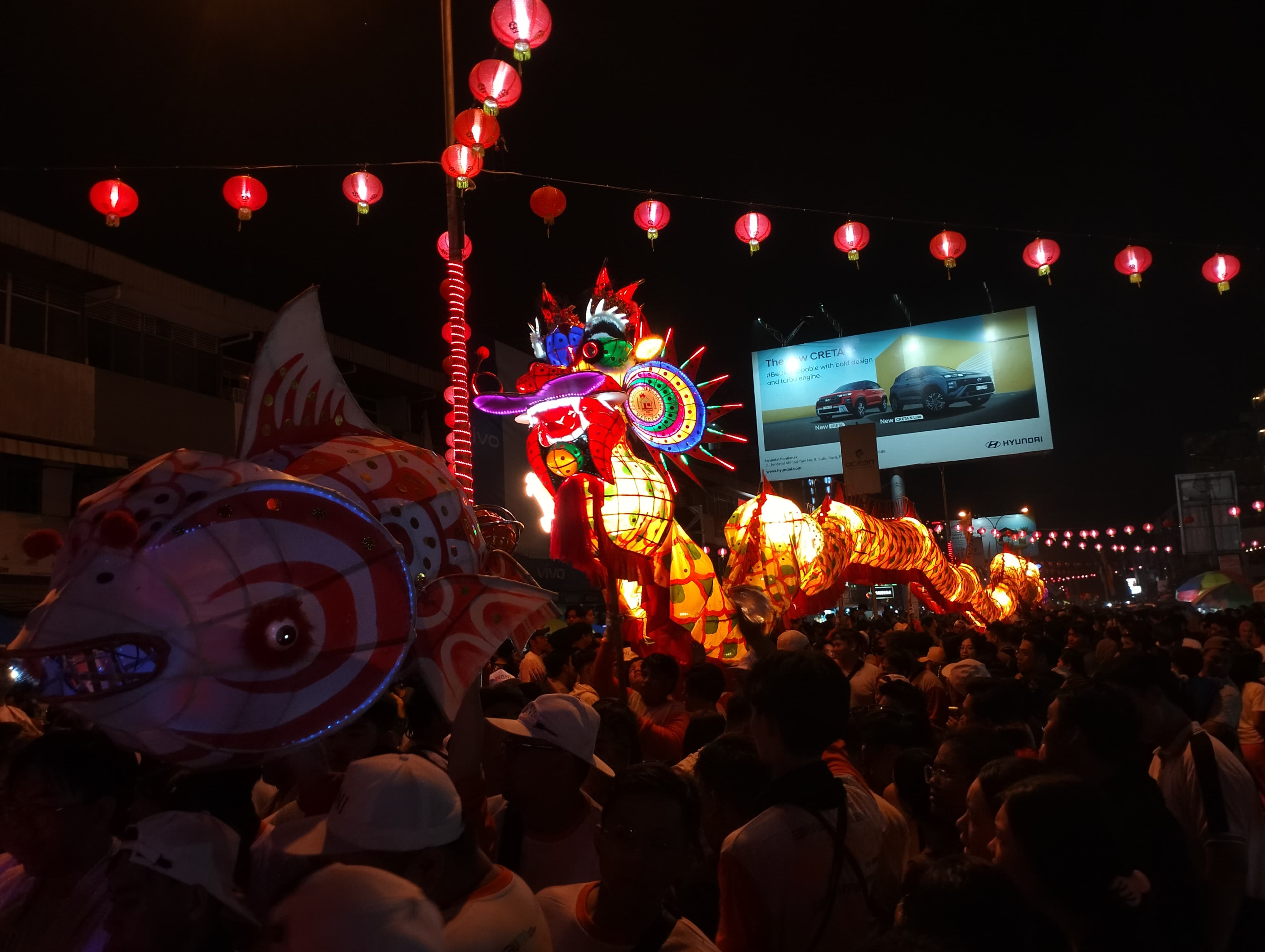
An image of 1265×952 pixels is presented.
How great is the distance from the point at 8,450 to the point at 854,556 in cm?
1311

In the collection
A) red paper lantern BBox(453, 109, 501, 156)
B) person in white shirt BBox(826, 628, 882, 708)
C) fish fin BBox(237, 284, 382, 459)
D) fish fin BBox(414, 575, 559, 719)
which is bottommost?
person in white shirt BBox(826, 628, 882, 708)

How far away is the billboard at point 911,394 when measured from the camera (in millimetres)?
22031

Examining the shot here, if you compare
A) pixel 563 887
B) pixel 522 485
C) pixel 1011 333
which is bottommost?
pixel 563 887

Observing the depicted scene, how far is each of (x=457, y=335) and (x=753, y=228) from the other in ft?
18.1

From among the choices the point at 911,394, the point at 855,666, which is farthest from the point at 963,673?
the point at 911,394

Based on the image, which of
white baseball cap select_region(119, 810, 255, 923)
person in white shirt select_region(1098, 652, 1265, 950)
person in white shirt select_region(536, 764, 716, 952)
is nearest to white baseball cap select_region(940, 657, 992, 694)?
person in white shirt select_region(1098, 652, 1265, 950)

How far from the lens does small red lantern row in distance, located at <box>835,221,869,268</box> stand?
498 inches

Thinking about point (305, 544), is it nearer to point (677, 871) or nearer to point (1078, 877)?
point (677, 871)

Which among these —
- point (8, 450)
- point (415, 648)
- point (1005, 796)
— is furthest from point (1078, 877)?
point (8, 450)

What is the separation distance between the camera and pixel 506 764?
2922 mm

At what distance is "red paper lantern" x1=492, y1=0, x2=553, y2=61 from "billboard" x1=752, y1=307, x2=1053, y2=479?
1558cm

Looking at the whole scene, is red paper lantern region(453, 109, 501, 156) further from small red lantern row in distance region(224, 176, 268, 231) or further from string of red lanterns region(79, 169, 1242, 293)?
small red lantern row in distance region(224, 176, 268, 231)

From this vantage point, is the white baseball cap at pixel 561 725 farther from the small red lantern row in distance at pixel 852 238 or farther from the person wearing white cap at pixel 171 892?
the small red lantern row in distance at pixel 852 238

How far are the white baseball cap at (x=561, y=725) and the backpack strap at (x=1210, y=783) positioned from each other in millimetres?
1990
